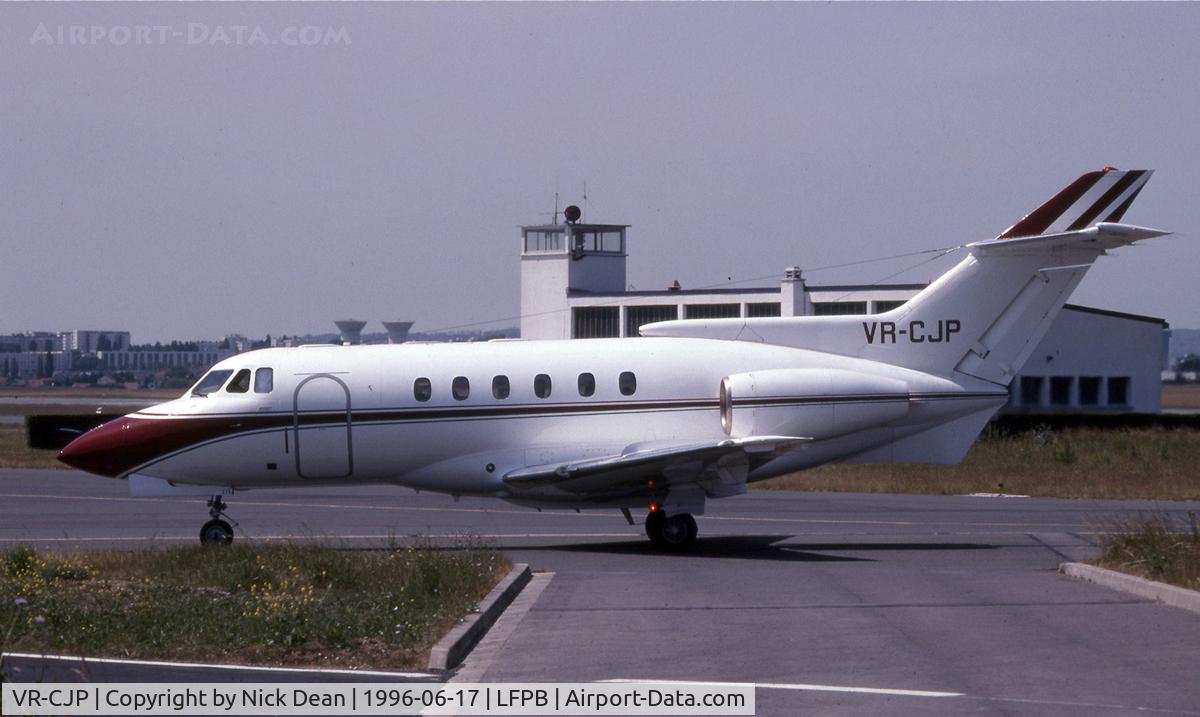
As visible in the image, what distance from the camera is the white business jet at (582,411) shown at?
20.6m

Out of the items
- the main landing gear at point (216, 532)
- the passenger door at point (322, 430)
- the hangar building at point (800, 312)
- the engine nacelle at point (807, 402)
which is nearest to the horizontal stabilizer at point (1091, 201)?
the engine nacelle at point (807, 402)

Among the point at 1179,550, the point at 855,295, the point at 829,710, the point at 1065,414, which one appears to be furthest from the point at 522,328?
the point at 829,710

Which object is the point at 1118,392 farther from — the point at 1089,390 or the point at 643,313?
the point at 643,313

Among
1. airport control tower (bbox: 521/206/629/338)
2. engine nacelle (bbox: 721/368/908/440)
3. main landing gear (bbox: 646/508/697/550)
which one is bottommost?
main landing gear (bbox: 646/508/697/550)

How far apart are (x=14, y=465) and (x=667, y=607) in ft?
103

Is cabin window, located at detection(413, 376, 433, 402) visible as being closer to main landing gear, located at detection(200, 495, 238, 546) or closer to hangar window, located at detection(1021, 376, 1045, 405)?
main landing gear, located at detection(200, 495, 238, 546)

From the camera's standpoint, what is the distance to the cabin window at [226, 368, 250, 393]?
69.1 feet

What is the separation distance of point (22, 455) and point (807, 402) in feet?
104

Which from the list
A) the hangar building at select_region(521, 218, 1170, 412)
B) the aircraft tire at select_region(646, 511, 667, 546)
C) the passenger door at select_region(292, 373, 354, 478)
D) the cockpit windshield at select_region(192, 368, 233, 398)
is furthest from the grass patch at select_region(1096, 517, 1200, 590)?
the hangar building at select_region(521, 218, 1170, 412)

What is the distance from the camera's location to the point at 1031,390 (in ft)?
174

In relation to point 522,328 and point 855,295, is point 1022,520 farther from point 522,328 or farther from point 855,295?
point 522,328

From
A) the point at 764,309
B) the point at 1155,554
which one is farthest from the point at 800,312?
the point at 1155,554

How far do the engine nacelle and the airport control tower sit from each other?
34.5 m

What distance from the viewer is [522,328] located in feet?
182
